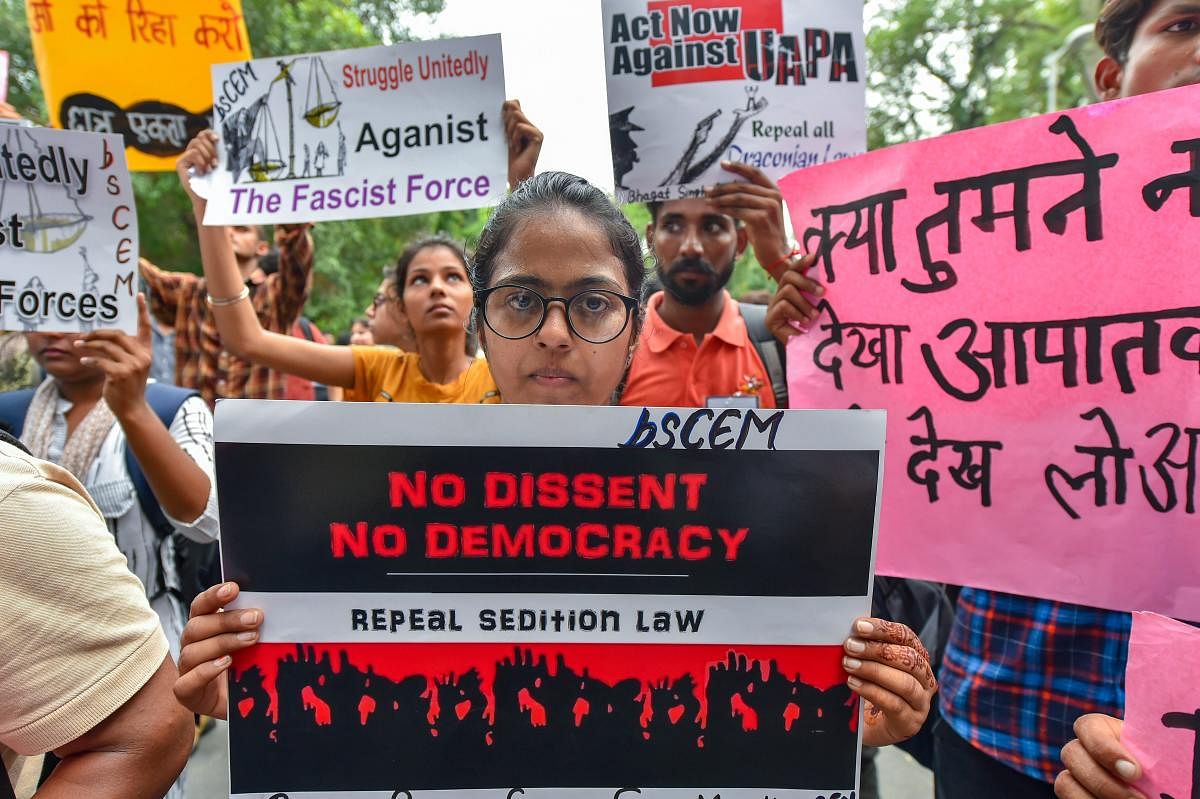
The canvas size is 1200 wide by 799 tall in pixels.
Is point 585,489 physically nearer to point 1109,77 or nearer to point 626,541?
point 626,541

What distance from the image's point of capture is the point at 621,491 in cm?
129

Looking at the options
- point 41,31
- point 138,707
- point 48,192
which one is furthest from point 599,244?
point 41,31

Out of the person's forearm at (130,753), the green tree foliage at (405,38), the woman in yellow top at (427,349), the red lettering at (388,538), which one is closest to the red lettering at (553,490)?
the red lettering at (388,538)

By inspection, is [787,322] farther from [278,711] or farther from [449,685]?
[278,711]

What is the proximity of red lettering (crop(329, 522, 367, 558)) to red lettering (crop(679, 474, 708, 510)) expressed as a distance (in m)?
0.51

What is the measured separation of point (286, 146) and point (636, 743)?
7.17ft

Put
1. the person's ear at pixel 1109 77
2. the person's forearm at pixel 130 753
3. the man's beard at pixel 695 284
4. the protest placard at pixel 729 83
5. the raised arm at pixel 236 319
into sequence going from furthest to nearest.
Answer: the man's beard at pixel 695 284
the raised arm at pixel 236 319
the protest placard at pixel 729 83
the person's ear at pixel 1109 77
the person's forearm at pixel 130 753

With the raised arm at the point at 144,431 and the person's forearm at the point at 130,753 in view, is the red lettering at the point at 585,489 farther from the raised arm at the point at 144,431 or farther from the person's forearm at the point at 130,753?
the raised arm at the point at 144,431

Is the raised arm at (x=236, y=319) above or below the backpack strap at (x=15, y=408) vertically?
above

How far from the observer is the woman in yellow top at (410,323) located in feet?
8.54

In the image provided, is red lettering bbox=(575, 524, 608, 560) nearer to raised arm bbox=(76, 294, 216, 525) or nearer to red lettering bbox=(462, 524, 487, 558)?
red lettering bbox=(462, 524, 487, 558)

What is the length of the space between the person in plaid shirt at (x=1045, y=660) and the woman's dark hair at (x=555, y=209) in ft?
3.38

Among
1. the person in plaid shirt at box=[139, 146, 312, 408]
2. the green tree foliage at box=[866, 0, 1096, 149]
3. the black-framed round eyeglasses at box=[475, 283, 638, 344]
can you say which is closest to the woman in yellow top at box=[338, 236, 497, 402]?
the person in plaid shirt at box=[139, 146, 312, 408]

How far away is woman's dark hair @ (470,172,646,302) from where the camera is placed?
1641 millimetres
